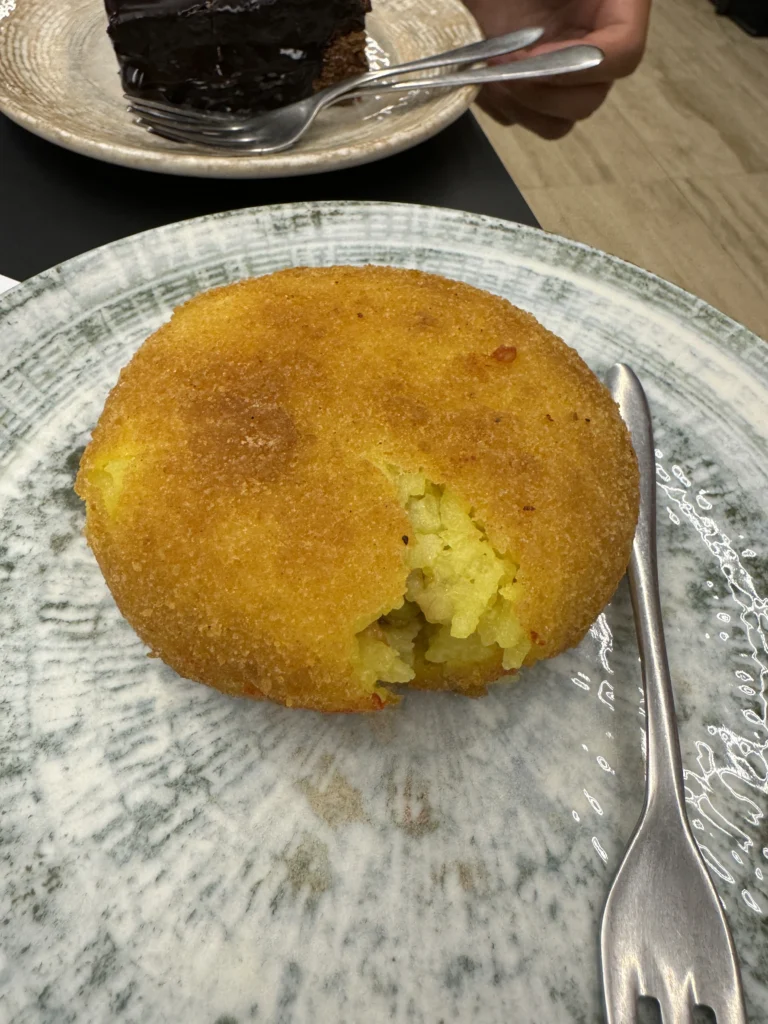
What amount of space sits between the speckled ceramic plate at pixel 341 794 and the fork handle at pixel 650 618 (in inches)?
1.4

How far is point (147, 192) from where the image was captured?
172 cm

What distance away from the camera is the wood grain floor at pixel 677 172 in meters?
3.45

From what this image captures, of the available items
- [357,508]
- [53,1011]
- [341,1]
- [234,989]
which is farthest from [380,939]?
[341,1]

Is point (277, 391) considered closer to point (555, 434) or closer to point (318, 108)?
point (555, 434)

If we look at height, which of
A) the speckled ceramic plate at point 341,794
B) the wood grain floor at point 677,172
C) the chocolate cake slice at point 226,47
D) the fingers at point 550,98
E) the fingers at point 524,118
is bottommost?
the wood grain floor at point 677,172

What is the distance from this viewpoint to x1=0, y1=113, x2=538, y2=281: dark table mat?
163 cm

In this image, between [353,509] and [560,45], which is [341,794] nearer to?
[353,509]

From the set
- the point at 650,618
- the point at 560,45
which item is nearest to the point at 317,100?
the point at 560,45

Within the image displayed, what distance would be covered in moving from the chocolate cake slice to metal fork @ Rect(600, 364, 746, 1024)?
5.46ft

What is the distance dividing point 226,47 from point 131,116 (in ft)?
0.86

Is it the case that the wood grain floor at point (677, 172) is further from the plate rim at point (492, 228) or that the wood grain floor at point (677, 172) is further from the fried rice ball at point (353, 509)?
the fried rice ball at point (353, 509)

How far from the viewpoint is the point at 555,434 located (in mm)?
1031

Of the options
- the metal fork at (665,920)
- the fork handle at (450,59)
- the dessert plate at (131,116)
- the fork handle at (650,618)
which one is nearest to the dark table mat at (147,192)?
the dessert plate at (131,116)

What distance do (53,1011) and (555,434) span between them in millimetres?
810
